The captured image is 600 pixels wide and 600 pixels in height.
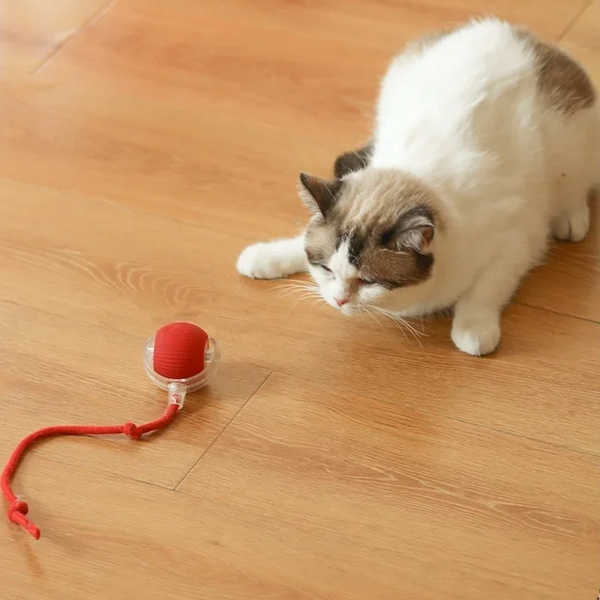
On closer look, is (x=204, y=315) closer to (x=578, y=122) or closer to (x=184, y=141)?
(x=184, y=141)

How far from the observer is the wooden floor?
54.9 inches

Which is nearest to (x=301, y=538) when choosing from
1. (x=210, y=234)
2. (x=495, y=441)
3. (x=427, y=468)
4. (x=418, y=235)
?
(x=427, y=468)

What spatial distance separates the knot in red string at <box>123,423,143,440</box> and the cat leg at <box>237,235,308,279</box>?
0.43 m

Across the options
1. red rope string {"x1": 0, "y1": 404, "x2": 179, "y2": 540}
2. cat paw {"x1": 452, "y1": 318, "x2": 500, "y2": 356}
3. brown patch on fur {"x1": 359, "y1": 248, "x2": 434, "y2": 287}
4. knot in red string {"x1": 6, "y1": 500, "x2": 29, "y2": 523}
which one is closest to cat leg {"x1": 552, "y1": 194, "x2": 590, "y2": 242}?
cat paw {"x1": 452, "y1": 318, "x2": 500, "y2": 356}

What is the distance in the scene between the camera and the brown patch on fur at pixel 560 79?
1.86 meters

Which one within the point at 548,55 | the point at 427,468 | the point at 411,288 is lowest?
the point at 427,468

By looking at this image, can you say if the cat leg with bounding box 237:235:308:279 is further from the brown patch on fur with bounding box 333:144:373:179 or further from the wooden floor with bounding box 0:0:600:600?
the brown patch on fur with bounding box 333:144:373:179

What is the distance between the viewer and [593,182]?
201 centimetres

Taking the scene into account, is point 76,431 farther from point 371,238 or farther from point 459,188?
point 459,188

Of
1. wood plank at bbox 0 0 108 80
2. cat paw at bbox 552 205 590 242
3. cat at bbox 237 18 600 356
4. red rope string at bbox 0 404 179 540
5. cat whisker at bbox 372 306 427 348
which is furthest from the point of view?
wood plank at bbox 0 0 108 80

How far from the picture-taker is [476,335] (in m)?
1.70

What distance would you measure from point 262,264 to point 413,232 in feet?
1.33

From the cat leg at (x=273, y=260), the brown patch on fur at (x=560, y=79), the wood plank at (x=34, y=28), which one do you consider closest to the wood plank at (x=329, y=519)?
the cat leg at (x=273, y=260)

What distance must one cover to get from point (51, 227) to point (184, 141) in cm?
40
